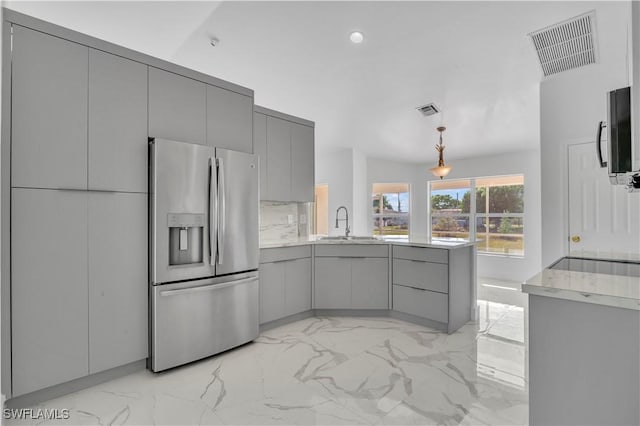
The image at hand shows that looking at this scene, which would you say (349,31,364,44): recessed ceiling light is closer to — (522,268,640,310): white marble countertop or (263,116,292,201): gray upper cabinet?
(263,116,292,201): gray upper cabinet

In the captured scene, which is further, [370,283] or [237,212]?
[370,283]

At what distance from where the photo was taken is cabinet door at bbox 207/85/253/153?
8.97 feet

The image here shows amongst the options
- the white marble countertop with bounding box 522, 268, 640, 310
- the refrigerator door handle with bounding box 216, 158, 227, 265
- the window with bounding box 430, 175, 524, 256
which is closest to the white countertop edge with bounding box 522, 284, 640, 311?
the white marble countertop with bounding box 522, 268, 640, 310

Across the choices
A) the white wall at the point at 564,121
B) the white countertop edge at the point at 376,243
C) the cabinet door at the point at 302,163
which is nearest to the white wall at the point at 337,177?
the cabinet door at the point at 302,163

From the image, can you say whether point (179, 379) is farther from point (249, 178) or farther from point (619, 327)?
point (619, 327)

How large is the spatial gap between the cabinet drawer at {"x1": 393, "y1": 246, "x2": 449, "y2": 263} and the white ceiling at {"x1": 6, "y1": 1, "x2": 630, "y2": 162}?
2.04 meters

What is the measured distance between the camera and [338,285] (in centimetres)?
358

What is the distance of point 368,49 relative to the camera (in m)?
3.42

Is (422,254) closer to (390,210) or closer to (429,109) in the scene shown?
(429,109)

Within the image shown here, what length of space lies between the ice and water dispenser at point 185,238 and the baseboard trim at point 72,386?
0.78m

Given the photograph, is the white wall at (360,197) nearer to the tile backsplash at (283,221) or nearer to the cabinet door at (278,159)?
the tile backsplash at (283,221)

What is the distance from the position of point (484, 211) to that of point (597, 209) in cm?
307

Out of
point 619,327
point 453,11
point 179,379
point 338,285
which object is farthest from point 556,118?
point 179,379

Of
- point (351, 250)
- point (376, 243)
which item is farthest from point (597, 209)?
point (351, 250)
